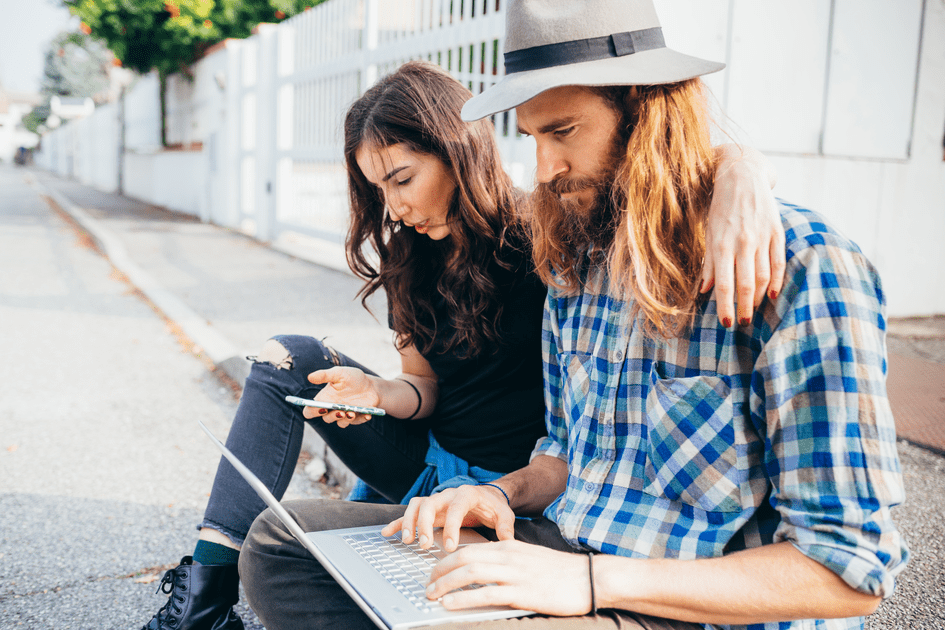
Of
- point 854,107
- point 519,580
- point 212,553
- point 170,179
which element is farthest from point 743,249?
point 170,179

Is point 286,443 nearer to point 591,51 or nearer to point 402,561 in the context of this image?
point 402,561

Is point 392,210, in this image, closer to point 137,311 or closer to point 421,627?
point 421,627

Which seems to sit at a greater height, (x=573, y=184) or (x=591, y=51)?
(x=591, y=51)

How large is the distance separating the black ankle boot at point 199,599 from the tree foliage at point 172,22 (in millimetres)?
15091

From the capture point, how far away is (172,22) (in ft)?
48.3

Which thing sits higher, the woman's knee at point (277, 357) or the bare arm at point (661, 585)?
the woman's knee at point (277, 357)

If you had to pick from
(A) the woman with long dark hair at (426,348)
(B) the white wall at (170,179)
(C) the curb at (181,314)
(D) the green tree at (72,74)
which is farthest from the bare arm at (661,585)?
(D) the green tree at (72,74)

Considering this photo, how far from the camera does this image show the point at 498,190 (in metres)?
2.22

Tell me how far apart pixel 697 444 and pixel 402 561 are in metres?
0.61

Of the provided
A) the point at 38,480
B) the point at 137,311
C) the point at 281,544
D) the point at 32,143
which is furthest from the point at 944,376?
the point at 32,143

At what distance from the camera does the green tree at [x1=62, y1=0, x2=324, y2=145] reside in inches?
584

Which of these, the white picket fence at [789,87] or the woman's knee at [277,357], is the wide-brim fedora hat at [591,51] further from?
the white picket fence at [789,87]

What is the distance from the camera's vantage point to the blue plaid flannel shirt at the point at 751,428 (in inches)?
41.3

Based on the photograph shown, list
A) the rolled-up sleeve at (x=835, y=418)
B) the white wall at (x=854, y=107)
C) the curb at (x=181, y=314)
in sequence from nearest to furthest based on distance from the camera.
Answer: the rolled-up sleeve at (x=835, y=418)
the curb at (x=181, y=314)
the white wall at (x=854, y=107)
